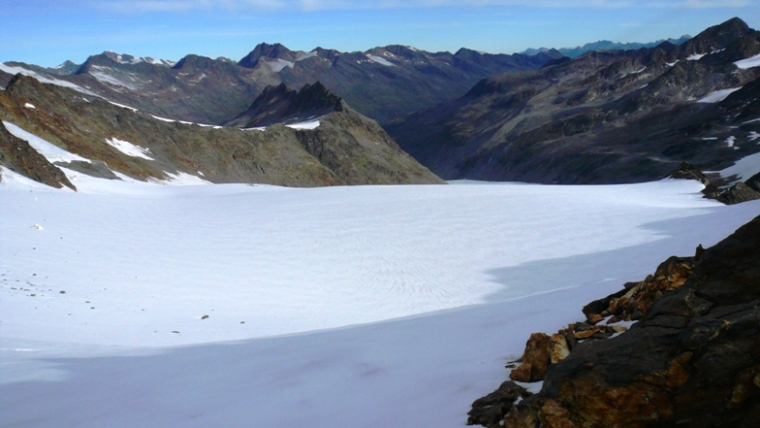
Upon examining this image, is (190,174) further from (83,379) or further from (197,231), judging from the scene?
(83,379)

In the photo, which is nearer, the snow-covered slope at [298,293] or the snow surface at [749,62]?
the snow-covered slope at [298,293]

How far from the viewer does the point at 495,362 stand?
6.52 m

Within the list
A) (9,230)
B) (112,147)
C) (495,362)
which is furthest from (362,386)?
(112,147)

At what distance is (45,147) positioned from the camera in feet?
145

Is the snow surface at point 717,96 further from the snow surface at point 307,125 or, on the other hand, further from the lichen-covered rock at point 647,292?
the lichen-covered rock at point 647,292

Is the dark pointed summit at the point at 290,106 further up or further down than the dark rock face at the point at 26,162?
further up

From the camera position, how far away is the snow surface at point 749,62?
134462 millimetres

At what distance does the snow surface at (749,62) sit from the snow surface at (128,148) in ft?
411

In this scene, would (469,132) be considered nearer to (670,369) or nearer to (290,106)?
(290,106)

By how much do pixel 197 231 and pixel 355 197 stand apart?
9.23 meters

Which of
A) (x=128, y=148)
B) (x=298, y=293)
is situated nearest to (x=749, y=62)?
(x=128, y=148)

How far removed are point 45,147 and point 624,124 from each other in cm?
11432

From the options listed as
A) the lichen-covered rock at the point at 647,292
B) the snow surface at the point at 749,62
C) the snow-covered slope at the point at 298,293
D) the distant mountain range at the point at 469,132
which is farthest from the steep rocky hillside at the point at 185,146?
the snow surface at the point at 749,62

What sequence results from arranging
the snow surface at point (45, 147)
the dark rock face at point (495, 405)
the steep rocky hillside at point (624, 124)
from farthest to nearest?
the steep rocky hillside at point (624, 124) → the snow surface at point (45, 147) → the dark rock face at point (495, 405)
